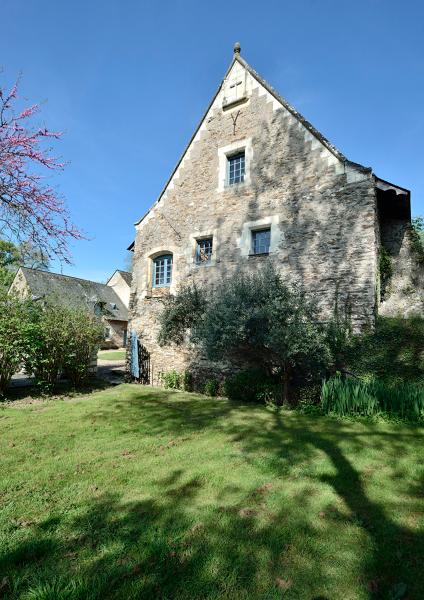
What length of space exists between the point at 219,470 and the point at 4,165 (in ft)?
17.4

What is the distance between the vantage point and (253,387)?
9.32 meters

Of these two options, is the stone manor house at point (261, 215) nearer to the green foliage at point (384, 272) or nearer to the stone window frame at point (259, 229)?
the stone window frame at point (259, 229)

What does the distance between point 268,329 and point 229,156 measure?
7.21 meters

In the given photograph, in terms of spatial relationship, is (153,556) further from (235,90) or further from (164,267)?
(235,90)

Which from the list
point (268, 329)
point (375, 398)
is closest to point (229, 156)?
point (268, 329)

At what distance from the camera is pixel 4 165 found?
467 cm

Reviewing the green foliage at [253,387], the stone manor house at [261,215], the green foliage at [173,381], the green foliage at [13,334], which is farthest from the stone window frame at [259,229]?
the green foliage at [13,334]

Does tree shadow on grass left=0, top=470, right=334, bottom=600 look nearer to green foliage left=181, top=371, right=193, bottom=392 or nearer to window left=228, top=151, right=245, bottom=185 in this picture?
green foliage left=181, top=371, right=193, bottom=392

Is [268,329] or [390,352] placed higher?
[268,329]

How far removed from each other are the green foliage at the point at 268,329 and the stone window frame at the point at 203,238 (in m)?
2.65

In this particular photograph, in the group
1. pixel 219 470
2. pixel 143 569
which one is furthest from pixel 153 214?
pixel 143 569

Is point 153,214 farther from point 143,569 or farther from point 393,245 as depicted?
point 143,569

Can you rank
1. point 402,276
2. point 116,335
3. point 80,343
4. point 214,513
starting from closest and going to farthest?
1. point 214,513
2. point 402,276
3. point 80,343
4. point 116,335

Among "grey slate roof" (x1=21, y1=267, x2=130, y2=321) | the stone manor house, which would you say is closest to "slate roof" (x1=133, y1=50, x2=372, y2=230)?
the stone manor house
